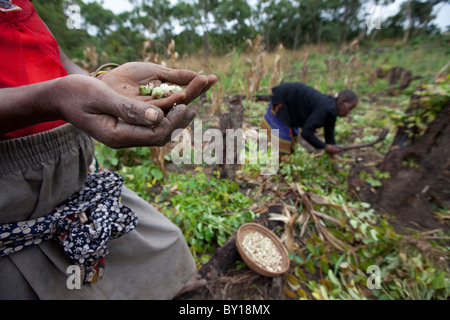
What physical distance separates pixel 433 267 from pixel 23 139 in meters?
2.77

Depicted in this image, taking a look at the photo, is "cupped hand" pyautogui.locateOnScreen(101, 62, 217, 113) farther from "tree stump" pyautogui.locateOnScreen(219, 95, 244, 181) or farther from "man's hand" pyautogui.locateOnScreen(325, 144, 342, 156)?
"man's hand" pyautogui.locateOnScreen(325, 144, 342, 156)

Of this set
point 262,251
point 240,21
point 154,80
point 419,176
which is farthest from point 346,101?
point 240,21

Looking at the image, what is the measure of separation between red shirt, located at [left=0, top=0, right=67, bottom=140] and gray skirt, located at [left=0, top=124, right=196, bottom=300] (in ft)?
0.28

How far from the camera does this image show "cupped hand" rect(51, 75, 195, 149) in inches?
24.1

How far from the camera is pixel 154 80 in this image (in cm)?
104

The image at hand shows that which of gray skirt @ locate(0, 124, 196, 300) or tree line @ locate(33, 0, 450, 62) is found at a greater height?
tree line @ locate(33, 0, 450, 62)

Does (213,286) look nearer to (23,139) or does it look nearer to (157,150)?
(23,139)

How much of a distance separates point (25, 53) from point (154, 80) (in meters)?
0.47

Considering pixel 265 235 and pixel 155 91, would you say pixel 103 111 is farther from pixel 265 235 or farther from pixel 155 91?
pixel 265 235

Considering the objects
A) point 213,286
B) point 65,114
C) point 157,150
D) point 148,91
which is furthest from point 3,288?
point 157,150

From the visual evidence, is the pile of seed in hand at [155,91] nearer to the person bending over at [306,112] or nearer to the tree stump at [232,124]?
the tree stump at [232,124]

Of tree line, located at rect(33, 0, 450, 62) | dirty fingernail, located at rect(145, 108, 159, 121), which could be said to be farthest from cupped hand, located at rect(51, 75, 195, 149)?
tree line, located at rect(33, 0, 450, 62)

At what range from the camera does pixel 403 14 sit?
63.3 ft

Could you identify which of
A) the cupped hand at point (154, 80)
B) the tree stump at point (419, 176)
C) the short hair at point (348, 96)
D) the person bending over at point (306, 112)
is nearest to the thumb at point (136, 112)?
the cupped hand at point (154, 80)
